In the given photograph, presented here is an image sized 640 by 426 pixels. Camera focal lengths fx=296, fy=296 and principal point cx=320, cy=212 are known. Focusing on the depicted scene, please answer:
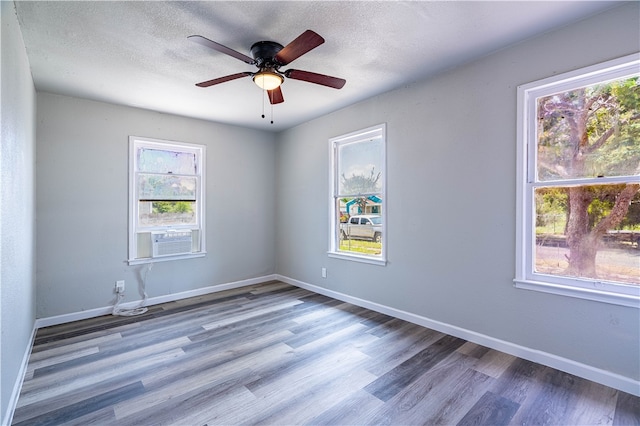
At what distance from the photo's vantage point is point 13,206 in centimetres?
196

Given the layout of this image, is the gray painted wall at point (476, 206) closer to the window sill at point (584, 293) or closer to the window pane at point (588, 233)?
the window sill at point (584, 293)

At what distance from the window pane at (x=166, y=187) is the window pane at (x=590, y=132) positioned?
4.14 meters

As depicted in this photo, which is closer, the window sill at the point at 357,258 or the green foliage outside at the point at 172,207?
the window sill at the point at 357,258

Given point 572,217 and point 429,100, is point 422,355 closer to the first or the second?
point 572,217

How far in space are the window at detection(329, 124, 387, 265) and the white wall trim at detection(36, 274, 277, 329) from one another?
1.57m

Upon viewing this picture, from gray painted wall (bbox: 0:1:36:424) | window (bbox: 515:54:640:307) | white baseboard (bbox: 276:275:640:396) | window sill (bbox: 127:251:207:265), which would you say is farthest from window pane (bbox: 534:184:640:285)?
window sill (bbox: 127:251:207:265)

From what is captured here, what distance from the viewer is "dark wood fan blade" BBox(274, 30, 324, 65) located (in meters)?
1.80

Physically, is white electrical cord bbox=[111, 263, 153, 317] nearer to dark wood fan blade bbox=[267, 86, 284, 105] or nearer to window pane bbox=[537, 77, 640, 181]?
dark wood fan blade bbox=[267, 86, 284, 105]

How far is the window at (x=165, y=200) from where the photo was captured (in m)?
3.86

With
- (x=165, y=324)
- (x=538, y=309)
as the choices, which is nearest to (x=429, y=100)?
(x=538, y=309)

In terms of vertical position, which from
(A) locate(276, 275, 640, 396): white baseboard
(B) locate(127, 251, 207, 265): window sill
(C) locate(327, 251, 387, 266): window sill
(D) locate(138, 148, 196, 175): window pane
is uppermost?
(D) locate(138, 148, 196, 175): window pane

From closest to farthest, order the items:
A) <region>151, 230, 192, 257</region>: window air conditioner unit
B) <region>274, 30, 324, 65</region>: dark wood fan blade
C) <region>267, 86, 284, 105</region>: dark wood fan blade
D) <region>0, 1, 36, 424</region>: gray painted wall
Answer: <region>0, 1, 36, 424</region>: gray painted wall, <region>274, 30, 324, 65</region>: dark wood fan blade, <region>267, 86, 284, 105</region>: dark wood fan blade, <region>151, 230, 192, 257</region>: window air conditioner unit

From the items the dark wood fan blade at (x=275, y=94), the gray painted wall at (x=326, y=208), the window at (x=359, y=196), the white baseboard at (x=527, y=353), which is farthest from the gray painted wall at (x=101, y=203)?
the white baseboard at (x=527, y=353)

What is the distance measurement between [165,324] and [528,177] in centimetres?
381
